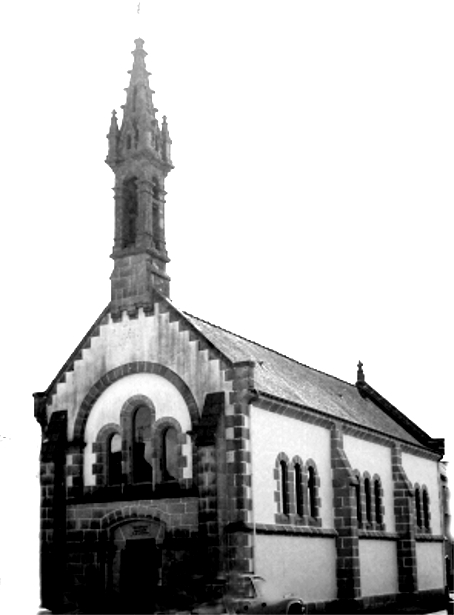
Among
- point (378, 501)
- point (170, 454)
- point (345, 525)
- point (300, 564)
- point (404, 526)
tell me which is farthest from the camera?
point (404, 526)

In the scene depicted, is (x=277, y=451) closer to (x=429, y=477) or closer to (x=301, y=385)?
(x=301, y=385)

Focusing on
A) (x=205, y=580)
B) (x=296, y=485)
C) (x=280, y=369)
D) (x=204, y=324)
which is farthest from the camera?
(x=280, y=369)

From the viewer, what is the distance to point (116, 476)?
102 feet

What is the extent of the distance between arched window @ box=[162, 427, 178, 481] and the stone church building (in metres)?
0.05

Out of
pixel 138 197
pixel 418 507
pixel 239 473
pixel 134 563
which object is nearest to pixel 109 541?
pixel 134 563

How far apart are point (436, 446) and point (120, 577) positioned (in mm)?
24025

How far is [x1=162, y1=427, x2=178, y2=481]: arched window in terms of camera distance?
29.7 meters

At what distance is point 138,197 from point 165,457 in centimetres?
911

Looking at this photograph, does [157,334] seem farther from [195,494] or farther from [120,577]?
[120,577]

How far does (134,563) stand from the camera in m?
29.8

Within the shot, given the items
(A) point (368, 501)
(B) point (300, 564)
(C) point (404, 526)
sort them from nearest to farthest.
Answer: (B) point (300, 564) → (A) point (368, 501) → (C) point (404, 526)

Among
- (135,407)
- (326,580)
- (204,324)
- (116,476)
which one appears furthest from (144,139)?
(326,580)

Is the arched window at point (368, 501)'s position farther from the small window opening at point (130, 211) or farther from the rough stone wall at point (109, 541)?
the small window opening at point (130, 211)

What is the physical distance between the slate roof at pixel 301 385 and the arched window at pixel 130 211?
3.35 m
